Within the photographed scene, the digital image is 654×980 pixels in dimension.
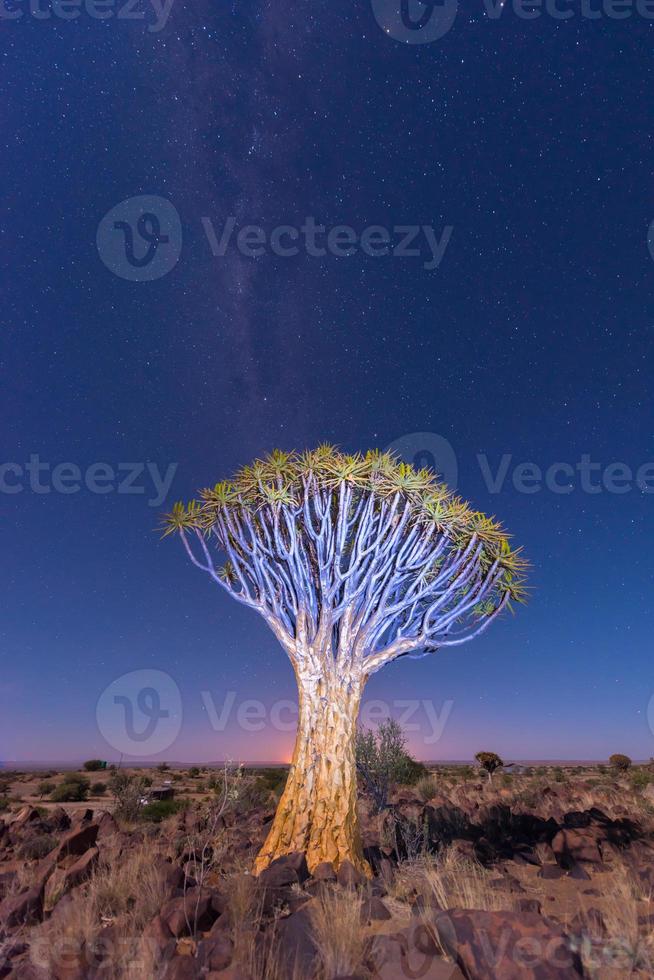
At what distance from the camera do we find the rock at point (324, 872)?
670 cm

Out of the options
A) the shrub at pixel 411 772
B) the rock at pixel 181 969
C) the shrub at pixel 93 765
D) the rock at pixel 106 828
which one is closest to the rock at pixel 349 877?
the rock at pixel 181 969

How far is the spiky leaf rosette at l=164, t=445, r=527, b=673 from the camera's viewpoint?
923 centimetres

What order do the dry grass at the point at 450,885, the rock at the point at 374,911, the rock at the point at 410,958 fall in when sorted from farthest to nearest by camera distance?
1. the dry grass at the point at 450,885
2. the rock at the point at 374,911
3. the rock at the point at 410,958

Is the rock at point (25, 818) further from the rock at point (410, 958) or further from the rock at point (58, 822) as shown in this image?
the rock at point (410, 958)

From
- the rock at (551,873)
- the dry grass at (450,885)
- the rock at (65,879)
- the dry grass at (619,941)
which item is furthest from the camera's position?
the rock at (551,873)

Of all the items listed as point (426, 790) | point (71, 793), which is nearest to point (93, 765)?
point (71, 793)

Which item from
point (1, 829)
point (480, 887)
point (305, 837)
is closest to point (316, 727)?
point (305, 837)

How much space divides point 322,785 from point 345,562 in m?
3.65

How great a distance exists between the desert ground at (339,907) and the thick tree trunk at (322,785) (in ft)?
1.94

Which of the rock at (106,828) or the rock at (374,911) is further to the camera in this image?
the rock at (106,828)

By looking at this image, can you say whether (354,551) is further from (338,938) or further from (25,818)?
(25,818)

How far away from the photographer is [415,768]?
2305 centimetres

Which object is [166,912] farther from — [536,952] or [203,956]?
[536,952]

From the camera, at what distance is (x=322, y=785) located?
8.02m
